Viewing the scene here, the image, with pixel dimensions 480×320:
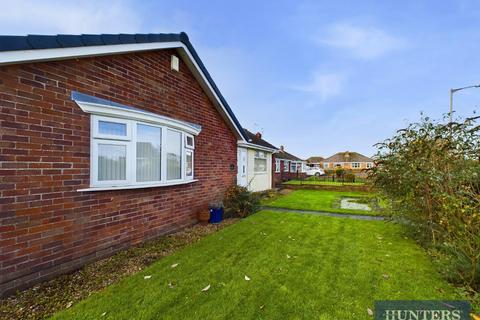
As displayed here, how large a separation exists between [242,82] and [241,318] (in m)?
18.6

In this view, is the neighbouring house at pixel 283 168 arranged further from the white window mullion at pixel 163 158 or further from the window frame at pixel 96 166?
the window frame at pixel 96 166

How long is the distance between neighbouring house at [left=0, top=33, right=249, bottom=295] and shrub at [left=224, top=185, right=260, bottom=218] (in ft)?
7.36

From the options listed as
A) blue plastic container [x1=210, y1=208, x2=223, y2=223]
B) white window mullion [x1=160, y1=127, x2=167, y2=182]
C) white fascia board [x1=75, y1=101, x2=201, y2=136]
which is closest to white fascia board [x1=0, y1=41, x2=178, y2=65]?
white fascia board [x1=75, y1=101, x2=201, y2=136]

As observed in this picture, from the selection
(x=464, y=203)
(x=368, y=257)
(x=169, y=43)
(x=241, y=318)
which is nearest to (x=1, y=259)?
(x=241, y=318)

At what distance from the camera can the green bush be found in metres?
3.55

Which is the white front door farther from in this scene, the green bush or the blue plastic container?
the green bush

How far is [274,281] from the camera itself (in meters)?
3.88

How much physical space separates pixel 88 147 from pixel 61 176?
0.74 m

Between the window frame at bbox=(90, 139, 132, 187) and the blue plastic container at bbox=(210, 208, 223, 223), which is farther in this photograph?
the blue plastic container at bbox=(210, 208, 223, 223)

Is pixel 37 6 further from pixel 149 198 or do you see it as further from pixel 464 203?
pixel 464 203

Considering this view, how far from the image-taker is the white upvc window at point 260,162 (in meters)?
16.3

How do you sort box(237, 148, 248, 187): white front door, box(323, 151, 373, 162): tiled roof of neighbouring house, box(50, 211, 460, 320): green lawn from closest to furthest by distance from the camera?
box(50, 211, 460, 320): green lawn, box(237, 148, 248, 187): white front door, box(323, 151, 373, 162): tiled roof of neighbouring house

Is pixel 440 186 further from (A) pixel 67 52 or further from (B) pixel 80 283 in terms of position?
(A) pixel 67 52

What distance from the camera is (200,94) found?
8.42m
